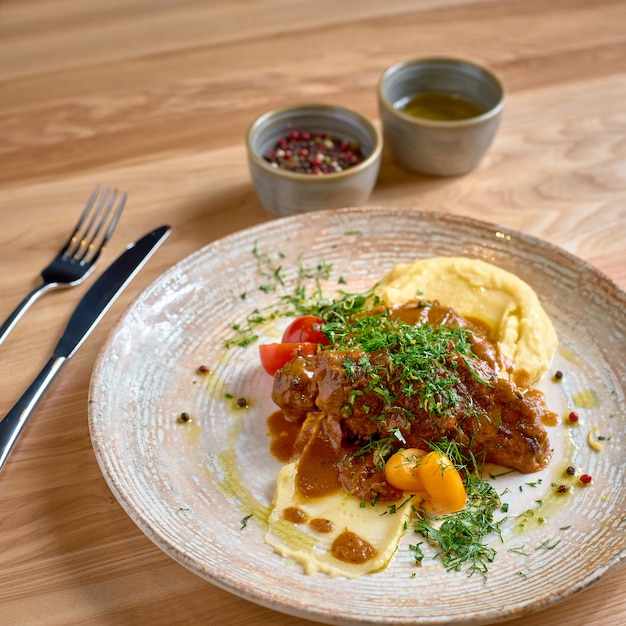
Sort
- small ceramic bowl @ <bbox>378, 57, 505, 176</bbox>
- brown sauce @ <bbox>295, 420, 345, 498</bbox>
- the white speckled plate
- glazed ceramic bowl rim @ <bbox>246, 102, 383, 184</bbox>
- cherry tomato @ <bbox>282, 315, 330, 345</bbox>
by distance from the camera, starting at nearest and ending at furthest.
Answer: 1. the white speckled plate
2. brown sauce @ <bbox>295, 420, 345, 498</bbox>
3. cherry tomato @ <bbox>282, 315, 330, 345</bbox>
4. glazed ceramic bowl rim @ <bbox>246, 102, 383, 184</bbox>
5. small ceramic bowl @ <bbox>378, 57, 505, 176</bbox>

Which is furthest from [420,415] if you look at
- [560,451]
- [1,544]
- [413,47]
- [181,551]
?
[413,47]

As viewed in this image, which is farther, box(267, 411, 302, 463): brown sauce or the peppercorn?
the peppercorn

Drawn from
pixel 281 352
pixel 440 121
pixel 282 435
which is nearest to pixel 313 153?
pixel 440 121

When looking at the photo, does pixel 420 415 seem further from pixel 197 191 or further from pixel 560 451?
pixel 197 191

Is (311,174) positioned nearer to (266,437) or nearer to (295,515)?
(266,437)

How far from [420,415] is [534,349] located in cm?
89

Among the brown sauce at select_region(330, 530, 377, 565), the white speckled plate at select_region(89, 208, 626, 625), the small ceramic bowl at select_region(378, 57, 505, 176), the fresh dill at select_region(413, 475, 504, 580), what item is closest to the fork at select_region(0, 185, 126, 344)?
the white speckled plate at select_region(89, 208, 626, 625)

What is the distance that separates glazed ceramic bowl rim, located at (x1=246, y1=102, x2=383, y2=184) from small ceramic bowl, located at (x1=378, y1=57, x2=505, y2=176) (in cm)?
26

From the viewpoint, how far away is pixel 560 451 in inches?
152

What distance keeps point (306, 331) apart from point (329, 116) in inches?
81.6

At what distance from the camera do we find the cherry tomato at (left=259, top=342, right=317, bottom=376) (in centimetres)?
414

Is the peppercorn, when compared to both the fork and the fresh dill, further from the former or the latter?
the fresh dill

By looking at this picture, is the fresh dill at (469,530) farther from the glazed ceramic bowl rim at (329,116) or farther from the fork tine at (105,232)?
the fork tine at (105,232)

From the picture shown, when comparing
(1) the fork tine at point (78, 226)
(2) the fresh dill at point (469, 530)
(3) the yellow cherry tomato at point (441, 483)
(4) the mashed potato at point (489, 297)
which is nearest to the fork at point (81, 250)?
(1) the fork tine at point (78, 226)
